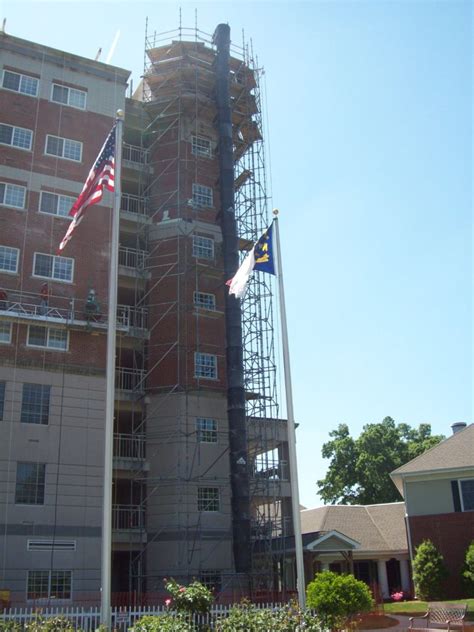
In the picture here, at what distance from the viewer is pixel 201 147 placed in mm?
47406

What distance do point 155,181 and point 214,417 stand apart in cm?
1564

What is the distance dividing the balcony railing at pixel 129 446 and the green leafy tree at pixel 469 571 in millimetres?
17971

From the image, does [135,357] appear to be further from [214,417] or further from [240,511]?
[240,511]

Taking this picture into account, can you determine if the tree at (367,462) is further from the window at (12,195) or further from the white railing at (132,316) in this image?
the window at (12,195)

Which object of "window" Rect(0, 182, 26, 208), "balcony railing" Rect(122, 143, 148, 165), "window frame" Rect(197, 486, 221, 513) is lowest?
"window frame" Rect(197, 486, 221, 513)

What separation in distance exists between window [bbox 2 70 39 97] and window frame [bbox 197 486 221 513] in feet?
82.5

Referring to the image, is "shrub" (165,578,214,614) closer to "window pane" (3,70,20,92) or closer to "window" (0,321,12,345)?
"window" (0,321,12,345)

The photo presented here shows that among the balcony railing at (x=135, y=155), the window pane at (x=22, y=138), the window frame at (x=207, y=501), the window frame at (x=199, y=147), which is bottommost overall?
the window frame at (x=207, y=501)

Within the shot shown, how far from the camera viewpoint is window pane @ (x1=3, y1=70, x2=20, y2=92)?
4162 centimetres

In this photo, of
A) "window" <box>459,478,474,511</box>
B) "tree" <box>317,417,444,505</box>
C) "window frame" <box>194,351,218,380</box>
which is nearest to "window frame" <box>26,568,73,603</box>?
"window frame" <box>194,351,218,380</box>

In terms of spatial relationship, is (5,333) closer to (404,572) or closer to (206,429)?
(206,429)

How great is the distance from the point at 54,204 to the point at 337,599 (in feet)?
88.2

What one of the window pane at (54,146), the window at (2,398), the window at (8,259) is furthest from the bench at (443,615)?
the window pane at (54,146)

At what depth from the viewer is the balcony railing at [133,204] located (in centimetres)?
4434
